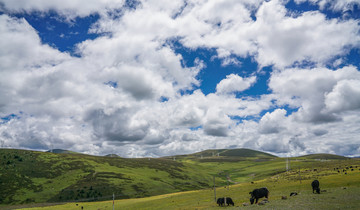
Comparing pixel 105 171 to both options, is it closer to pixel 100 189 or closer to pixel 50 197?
pixel 100 189

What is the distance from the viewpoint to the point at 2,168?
16050cm

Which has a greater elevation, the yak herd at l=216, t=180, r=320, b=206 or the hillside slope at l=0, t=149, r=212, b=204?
the yak herd at l=216, t=180, r=320, b=206

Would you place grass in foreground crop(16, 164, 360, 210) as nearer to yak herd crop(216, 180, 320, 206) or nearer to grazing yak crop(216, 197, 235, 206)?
grazing yak crop(216, 197, 235, 206)

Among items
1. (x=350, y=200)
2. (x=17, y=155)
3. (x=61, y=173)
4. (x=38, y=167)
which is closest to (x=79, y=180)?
(x=61, y=173)

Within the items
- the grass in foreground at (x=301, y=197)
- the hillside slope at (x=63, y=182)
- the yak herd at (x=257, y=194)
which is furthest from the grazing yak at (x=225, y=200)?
the hillside slope at (x=63, y=182)

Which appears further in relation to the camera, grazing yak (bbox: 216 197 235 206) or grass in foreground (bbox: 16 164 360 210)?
grazing yak (bbox: 216 197 235 206)

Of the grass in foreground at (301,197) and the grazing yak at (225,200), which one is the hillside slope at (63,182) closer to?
the grass in foreground at (301,197)

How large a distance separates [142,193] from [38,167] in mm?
87572

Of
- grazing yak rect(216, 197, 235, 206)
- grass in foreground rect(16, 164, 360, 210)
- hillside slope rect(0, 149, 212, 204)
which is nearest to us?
grass in foreground rect(16, 164, 360, 210)

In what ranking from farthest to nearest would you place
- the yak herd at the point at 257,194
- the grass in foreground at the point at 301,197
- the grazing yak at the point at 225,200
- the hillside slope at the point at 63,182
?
the hillside slope at the point at 63,182 < the grazing yak at the point at 225,200 < the yak herd at the point at 257,194 < the grass in foreground at the point at 301,197

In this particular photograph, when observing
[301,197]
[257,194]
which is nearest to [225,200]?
[257,194]

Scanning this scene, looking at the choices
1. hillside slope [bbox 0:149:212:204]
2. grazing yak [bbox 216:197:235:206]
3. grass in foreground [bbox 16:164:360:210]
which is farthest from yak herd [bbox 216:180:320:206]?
hillside slope [bbox 0:149:212:204]

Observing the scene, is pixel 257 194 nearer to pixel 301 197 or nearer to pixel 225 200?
pixel 225 200

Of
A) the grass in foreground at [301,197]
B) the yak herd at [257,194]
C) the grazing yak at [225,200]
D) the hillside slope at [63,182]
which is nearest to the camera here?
the grass in foreground at [301,197]
